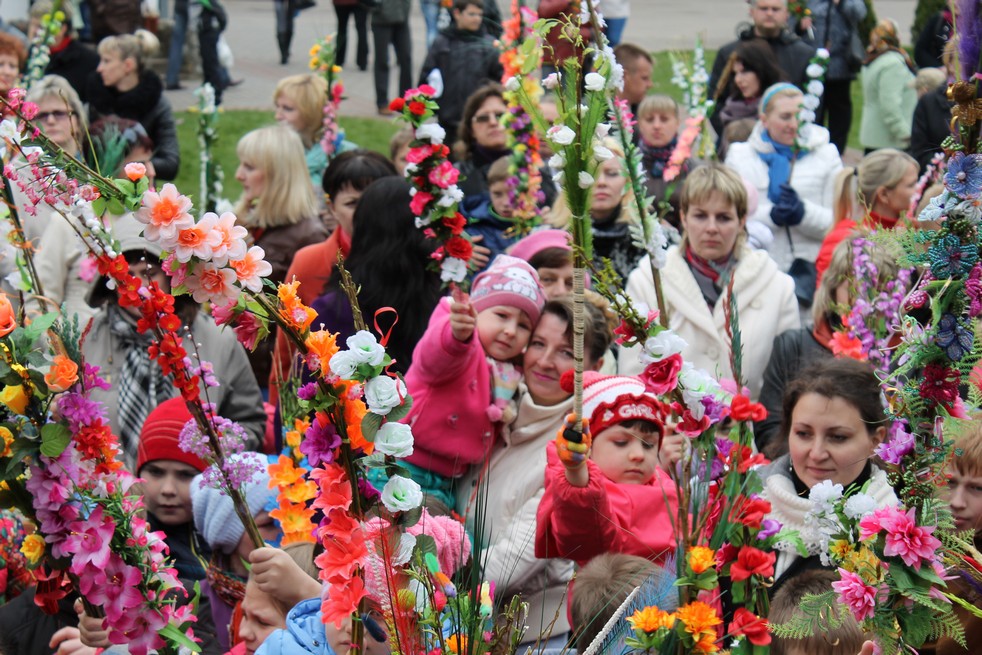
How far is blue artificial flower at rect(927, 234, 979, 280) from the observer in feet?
7.23

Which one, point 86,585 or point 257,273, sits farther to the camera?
point 86,585

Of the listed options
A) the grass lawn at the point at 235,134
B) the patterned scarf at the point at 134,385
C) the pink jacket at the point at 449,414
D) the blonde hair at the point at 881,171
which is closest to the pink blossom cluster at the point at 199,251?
the pink jacket at the point at 449,414

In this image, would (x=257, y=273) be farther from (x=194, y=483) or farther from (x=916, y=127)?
(x=916, y=127)

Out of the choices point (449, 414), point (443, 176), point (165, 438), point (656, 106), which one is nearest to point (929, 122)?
point (656, 106)

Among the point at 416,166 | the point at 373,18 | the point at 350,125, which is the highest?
the point at 416,166

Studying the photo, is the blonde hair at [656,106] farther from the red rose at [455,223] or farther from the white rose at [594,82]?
the white rose at [594,82]

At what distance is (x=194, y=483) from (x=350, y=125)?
32.7 feet

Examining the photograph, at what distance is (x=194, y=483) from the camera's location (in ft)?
12.6

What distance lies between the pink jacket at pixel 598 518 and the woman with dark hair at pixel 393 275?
49.8 inches

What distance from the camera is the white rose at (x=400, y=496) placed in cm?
217

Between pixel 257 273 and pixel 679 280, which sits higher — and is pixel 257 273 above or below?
above

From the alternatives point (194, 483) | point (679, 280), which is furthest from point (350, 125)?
point (194, 483)

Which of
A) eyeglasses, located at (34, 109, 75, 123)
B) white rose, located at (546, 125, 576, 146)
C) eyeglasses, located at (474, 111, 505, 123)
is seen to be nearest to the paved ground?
eyeglasses, located at (474, 111, 505, 123)

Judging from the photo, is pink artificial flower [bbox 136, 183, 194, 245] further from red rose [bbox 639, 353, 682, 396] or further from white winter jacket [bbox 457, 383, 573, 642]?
white winter jacket [bbox 457, 383, 573, 642]
